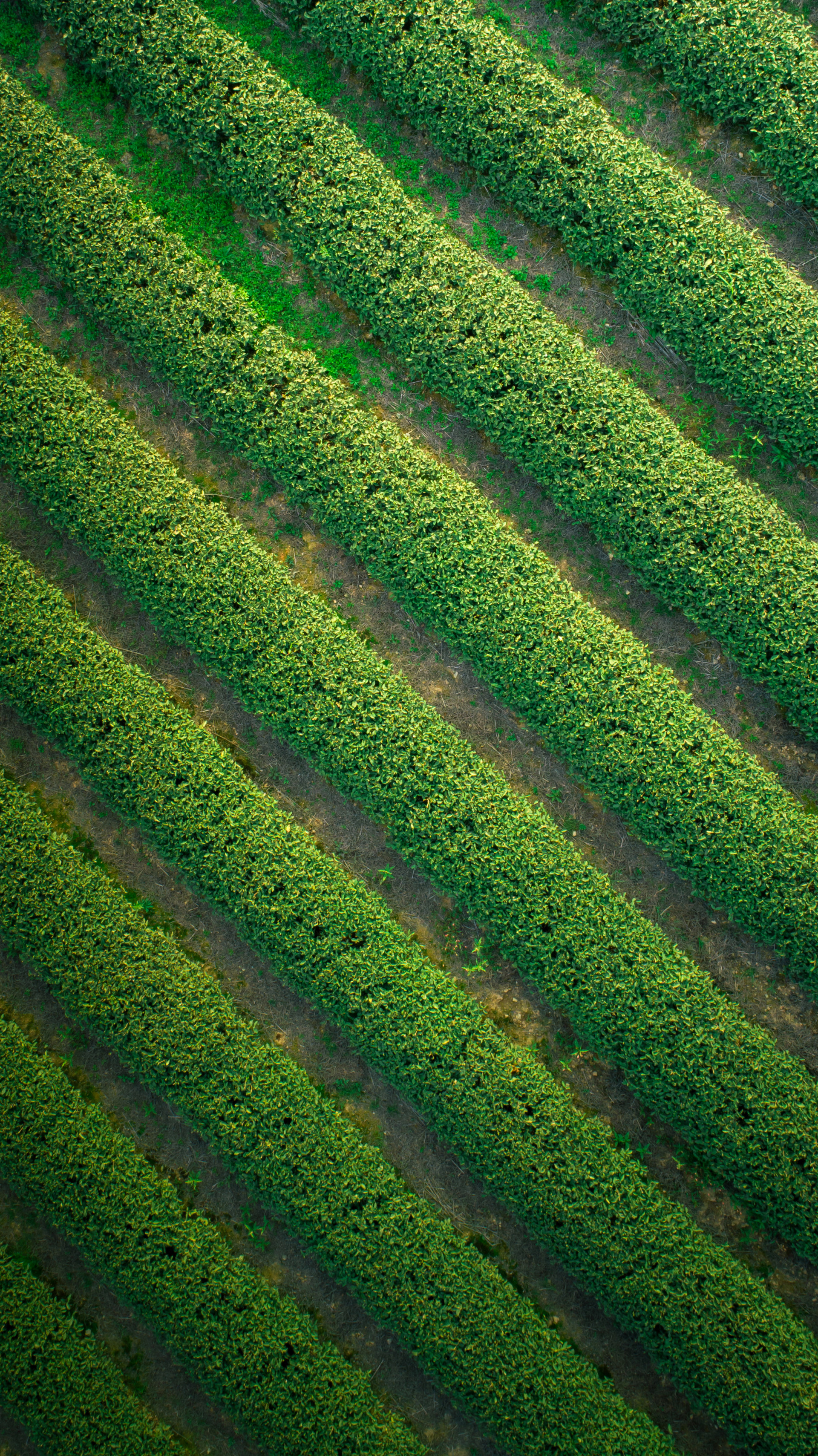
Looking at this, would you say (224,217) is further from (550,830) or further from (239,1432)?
(239,1432)

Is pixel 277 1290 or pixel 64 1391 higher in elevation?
pixel 277 1290

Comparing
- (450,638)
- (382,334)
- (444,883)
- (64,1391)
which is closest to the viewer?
(64,1391)

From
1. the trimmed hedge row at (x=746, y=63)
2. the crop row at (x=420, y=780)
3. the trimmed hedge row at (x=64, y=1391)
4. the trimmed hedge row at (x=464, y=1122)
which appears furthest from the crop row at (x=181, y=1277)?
the trimmed hedge row at (x=746, y=63)

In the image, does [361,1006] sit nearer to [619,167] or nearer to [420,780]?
[420,780]

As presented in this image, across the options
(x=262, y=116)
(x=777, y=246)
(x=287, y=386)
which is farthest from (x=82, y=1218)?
(x=777, y=246)

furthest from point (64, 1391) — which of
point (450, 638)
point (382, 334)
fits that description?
point (382, 334)

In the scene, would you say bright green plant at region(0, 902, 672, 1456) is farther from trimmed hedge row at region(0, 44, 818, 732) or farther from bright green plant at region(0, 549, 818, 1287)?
trimmed hedge row at region(0, 44, 818, 732)
